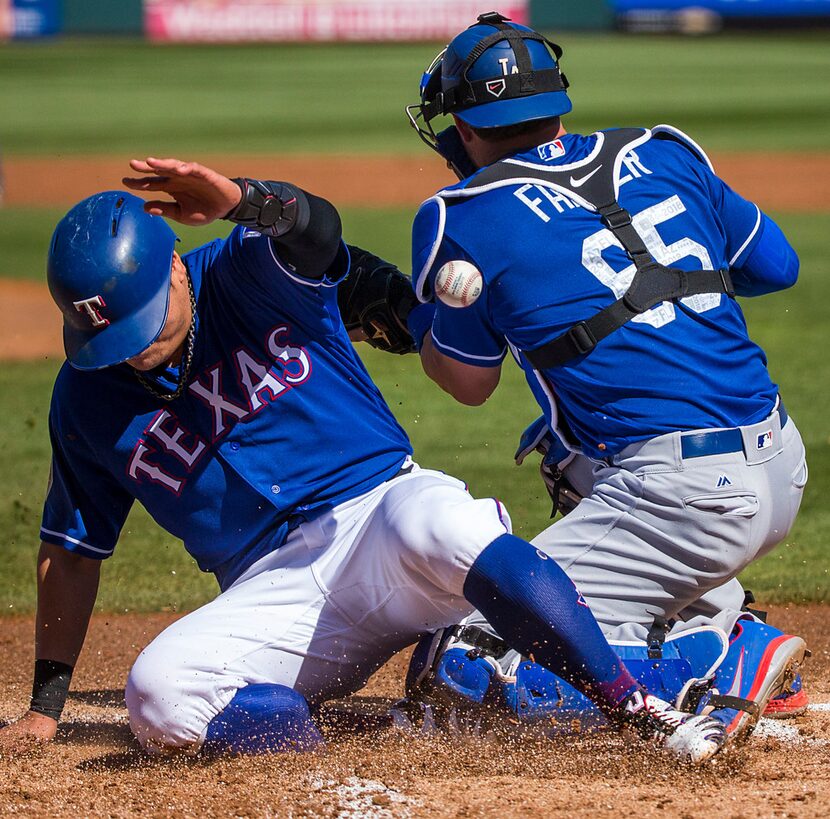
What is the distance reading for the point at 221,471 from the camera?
11.2 ft

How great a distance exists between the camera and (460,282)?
3.32 metres

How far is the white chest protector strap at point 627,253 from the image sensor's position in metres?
3.26

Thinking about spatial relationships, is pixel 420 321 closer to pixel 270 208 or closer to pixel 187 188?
pixel 270 208

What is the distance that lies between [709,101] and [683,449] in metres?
25.8

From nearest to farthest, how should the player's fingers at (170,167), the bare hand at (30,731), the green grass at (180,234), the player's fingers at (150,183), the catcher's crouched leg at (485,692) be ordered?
the player's fingers at (170,167), the player's fingers at (150,183), the catcher's crouched leg at (485,692), the bare hand at (30,731), the green grass at (180,234)

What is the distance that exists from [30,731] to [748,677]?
1871 millimetres

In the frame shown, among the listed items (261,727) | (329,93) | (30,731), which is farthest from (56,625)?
(329,93)

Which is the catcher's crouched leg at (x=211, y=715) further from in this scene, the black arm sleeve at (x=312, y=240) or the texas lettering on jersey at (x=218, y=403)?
the black arm sleeve at (x=312, y=240)

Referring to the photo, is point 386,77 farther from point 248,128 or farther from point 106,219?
point 106,219

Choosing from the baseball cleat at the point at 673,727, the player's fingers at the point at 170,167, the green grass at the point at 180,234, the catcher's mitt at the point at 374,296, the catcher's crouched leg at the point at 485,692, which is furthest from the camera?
the green grass at the point at 180,234

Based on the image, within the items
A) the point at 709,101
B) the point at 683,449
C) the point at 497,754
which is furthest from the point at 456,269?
the point at 709,101

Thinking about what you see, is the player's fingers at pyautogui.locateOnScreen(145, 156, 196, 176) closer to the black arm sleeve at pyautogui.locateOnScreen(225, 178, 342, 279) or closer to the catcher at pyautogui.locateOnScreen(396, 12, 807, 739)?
the black arm sleeve at pyautogui.locateOnScreen(225, 178, 342, 279)

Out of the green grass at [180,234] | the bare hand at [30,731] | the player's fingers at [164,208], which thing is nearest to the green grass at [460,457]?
the bare hand at [30,731]

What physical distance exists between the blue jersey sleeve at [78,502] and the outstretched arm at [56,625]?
54mm
